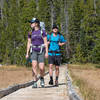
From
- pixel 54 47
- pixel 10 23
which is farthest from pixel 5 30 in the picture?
pixel 54 47

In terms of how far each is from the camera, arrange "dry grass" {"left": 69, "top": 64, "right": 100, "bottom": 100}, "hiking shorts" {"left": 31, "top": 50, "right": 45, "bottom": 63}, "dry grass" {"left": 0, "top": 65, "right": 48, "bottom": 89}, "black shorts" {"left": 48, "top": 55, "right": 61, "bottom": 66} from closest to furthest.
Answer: "dry grass" {"left": 69, "top": 64, "right": 100, "bottom": 100} < "hiking shorts" {"left": 31, "top": 50, "right": 45, "bottom": 63} < "black shorts" {"left": 48, "top": 55, "right": 61, "bottom": 66} < "dry grass" {"left": 0, "top": 65, "right": 48, "bottom": 89}

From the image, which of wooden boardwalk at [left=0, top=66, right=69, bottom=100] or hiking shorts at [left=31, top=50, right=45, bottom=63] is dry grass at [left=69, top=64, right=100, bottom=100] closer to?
wooden boardwalk at [left=0, top=66, right=69, bottom=100]

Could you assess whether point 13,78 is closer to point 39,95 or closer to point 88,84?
point 88,84

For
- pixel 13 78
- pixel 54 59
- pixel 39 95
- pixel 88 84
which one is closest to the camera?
pixel 39 95

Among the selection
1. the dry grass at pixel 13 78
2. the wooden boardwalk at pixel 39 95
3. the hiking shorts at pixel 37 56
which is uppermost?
the hiking shorts at pixel 37 56

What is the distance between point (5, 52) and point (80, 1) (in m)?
17.7

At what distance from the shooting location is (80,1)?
66812 mm

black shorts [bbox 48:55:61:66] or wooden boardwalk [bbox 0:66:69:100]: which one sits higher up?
black shorts [bbox 48:55:61:66]

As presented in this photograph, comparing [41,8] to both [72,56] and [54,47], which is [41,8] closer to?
[72,56]

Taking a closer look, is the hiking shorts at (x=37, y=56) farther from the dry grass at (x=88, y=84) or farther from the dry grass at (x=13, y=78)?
the dry grass at (x=13, y=78)

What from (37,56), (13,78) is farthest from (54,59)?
(13,78)

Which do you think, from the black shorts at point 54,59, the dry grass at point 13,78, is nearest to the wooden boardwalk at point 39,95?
the black shorts at point 54,59

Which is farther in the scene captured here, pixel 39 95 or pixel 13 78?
pixel 13 78

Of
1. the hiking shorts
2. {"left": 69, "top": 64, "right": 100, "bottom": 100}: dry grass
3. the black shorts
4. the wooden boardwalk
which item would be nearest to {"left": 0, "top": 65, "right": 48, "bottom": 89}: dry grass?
the black shorts
